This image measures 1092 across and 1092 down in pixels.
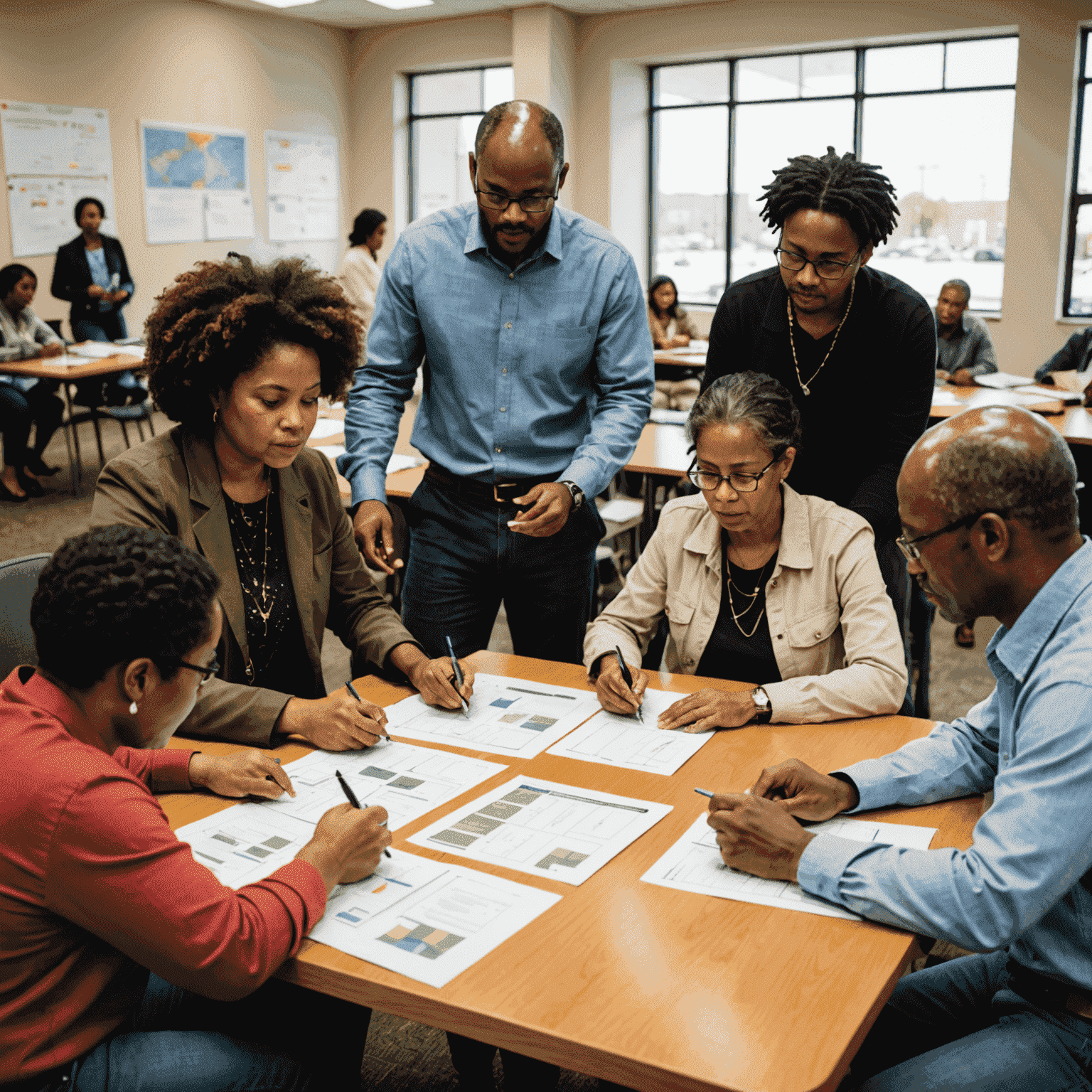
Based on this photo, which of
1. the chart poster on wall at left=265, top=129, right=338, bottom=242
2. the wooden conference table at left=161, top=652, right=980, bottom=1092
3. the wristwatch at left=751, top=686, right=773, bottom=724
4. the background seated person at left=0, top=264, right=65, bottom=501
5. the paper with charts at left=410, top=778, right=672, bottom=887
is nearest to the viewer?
the wooden conference table at left=161, top=652, right=980, bottom=1092

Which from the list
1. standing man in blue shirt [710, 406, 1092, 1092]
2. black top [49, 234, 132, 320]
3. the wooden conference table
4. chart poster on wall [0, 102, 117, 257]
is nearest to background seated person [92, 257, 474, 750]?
the wooden conference table

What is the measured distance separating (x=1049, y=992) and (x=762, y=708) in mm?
668

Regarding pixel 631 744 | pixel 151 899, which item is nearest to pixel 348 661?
pixel 631 744

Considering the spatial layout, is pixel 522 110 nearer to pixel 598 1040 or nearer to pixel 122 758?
pixel 122 758

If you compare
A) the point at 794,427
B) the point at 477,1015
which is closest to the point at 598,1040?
the point at 477,1015

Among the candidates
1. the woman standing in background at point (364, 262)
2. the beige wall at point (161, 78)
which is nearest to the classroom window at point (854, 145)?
the beige wall at point (161, 78)

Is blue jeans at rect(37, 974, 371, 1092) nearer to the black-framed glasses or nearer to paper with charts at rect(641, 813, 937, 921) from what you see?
the black-framed glasses

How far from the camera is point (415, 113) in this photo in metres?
12.1

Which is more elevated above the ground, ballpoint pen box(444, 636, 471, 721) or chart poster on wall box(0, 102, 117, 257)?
chart poster on wall box(0, 102, 117, 257)

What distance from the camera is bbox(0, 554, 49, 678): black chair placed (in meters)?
1.91

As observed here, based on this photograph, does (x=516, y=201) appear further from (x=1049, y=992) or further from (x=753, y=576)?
(x=1049, y=992)

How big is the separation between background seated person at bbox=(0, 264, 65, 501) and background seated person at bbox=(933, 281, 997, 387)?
18.7ft

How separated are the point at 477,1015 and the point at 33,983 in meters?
0.49

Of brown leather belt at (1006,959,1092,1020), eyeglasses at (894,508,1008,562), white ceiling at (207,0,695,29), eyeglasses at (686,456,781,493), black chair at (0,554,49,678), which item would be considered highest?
white ceiling at (207,0,695,29)
